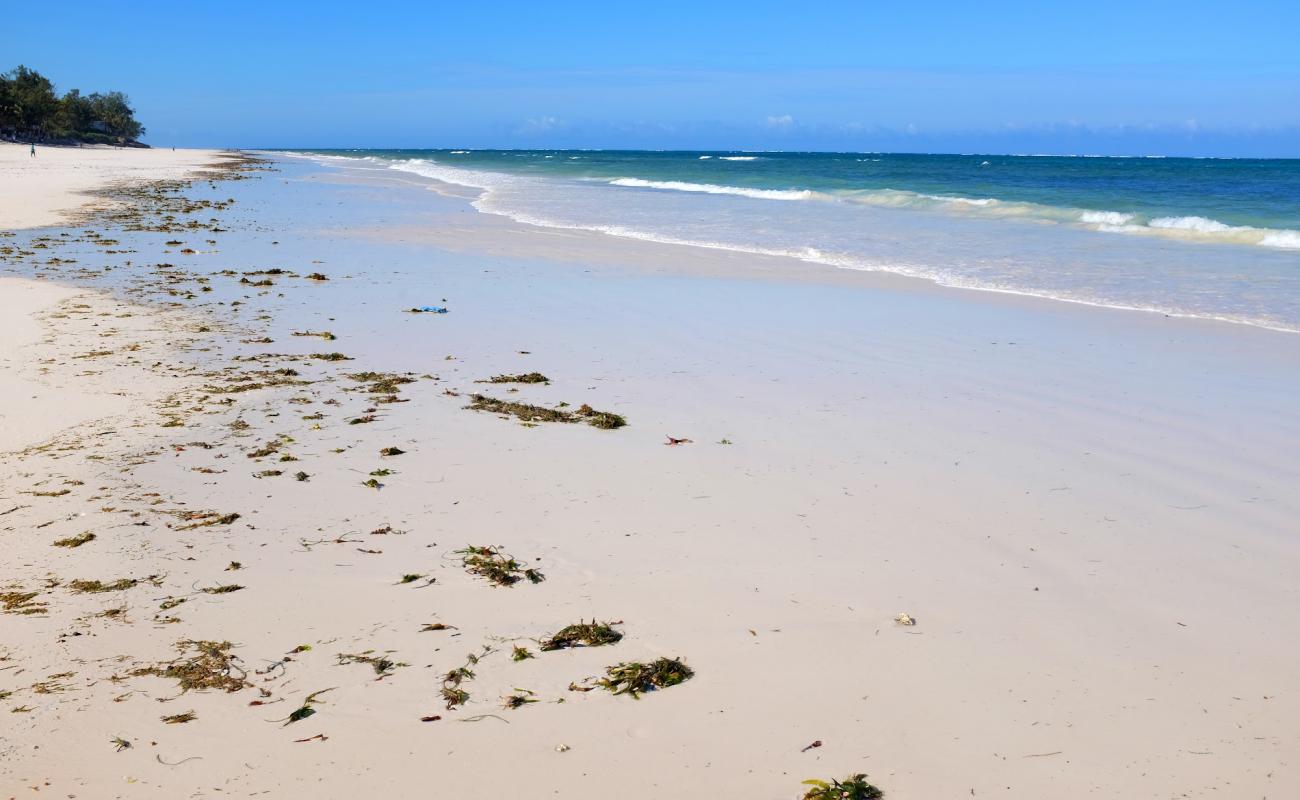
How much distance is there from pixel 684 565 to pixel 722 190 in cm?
3892

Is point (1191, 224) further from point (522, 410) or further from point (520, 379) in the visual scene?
point (522, 410)

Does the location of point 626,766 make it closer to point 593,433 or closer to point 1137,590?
point 1137,590

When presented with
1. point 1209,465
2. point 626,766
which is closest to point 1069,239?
point 1209,465

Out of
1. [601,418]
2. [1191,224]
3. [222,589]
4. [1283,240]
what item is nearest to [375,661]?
[222,589]

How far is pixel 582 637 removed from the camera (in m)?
3.46

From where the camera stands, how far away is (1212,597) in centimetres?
386

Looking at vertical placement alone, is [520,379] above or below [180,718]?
above

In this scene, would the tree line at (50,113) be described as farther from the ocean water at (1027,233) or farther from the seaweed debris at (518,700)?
the seaweed debris at (518,700)

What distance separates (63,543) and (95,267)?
929cm

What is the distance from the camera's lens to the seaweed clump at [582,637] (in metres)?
3.43

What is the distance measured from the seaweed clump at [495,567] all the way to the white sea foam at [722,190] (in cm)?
3262

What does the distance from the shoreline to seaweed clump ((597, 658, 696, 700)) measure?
66mm

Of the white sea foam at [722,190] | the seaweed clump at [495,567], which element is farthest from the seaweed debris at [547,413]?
the white sea foam at [722,190]

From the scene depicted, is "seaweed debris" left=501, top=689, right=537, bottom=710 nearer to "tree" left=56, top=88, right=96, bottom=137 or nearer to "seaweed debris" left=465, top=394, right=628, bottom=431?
"seaweed debris" left=465, top=394, right=628, bottom=431
